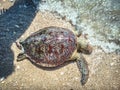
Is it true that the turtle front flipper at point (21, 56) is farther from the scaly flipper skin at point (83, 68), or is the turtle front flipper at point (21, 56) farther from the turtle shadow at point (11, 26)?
the scaly flipper skin at point (83, 68)

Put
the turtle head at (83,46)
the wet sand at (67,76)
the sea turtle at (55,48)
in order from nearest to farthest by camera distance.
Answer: the wet sand at (67,76), the sea turtle at (55,48), the turtle head at (83,46)

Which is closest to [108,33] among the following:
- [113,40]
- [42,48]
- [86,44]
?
[113,40]

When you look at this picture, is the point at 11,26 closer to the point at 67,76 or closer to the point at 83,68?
the point at 67,76

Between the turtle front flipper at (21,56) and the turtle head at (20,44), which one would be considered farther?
the turtle head at (20,44)

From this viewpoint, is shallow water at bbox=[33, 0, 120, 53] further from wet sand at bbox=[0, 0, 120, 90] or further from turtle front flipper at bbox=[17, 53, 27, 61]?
turtle front flipper at bbox=[17, 53, 27, 61]

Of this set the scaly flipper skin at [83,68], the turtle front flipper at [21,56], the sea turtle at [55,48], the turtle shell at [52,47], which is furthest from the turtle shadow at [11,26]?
the scaly flipper skin at [83,68]

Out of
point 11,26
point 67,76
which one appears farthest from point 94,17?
point 11,26

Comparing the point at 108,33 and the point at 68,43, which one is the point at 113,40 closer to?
the point at 108,33
